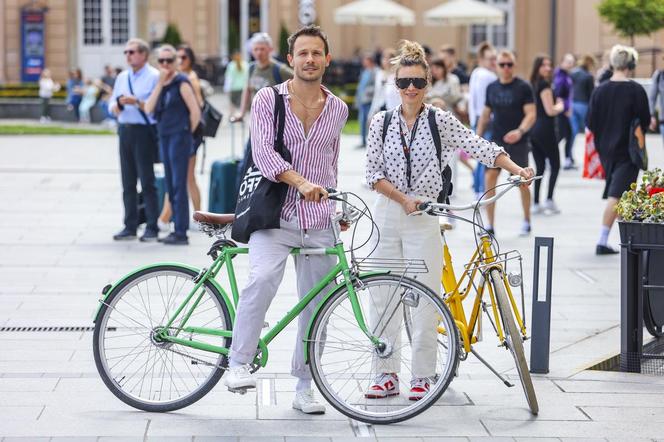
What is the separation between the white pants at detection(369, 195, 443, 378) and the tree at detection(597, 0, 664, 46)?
24912 millimetres

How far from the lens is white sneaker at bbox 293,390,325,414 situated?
6.23 metres

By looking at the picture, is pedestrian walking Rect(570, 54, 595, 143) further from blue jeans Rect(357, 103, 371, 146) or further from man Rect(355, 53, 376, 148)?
man Rect(355, 53, 376, 148)

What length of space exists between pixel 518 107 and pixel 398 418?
22.6ft

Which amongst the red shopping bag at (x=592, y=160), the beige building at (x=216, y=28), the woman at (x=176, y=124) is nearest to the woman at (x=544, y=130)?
the red shopping bag at (x=592, y=160)

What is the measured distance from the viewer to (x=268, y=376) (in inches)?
277

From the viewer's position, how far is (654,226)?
7.14 m

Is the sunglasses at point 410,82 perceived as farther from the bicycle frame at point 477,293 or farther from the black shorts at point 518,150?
the black shorts at point 518,150

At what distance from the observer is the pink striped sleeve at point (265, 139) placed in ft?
19.7

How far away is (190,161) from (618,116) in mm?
3969

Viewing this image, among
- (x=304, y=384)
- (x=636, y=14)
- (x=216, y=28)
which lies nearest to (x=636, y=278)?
(x=304, y=384)

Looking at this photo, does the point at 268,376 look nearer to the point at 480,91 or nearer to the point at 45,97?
the point at 480,91

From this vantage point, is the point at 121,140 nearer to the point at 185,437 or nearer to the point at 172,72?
the point at 172,72

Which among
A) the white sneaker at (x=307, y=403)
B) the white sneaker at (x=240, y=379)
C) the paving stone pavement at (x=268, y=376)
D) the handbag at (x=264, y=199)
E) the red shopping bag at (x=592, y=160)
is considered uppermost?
the handbag at (x=264, y=199)

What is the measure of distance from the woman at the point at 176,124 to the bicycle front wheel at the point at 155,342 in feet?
18.1
